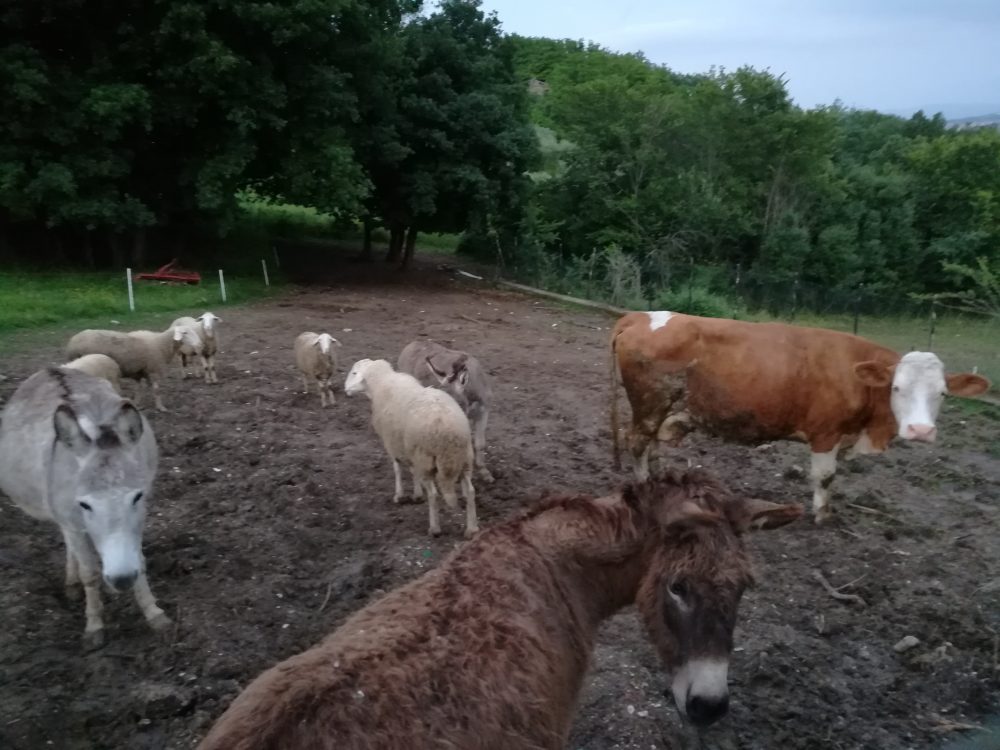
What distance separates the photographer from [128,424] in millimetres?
4504

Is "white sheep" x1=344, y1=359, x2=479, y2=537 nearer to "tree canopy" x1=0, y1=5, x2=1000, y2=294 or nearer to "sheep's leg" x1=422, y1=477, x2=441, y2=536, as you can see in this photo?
"sheep's leg" x1=422, y1=477, x2=441, y2=536

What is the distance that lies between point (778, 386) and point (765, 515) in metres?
4.29

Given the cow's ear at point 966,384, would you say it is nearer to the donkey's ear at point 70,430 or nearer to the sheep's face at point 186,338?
the donkey's ear at point 70,430

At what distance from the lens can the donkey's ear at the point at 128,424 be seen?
4477mm

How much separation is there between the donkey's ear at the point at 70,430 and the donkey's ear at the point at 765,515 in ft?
12.0

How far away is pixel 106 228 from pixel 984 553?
74.5ft

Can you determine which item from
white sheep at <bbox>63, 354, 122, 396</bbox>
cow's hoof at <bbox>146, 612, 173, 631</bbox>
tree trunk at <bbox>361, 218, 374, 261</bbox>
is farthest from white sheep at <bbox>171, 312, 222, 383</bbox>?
tree trunk at <bbox>361, 218, 374, 261</bbox>

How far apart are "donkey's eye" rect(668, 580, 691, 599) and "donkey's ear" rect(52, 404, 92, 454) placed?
11.3 ft

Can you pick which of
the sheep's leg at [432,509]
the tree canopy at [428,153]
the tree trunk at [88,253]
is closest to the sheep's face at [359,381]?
the sheep's leg at [432,509]

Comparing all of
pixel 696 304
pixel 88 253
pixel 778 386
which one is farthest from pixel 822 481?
pixel 88 253

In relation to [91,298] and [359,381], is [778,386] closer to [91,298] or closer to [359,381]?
[359,381]

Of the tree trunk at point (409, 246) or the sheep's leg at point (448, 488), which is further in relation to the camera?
the tree trunk at point (409, 246)

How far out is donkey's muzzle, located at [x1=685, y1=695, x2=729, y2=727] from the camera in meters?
2.78

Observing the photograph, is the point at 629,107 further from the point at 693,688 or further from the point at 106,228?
the point at 693,688
